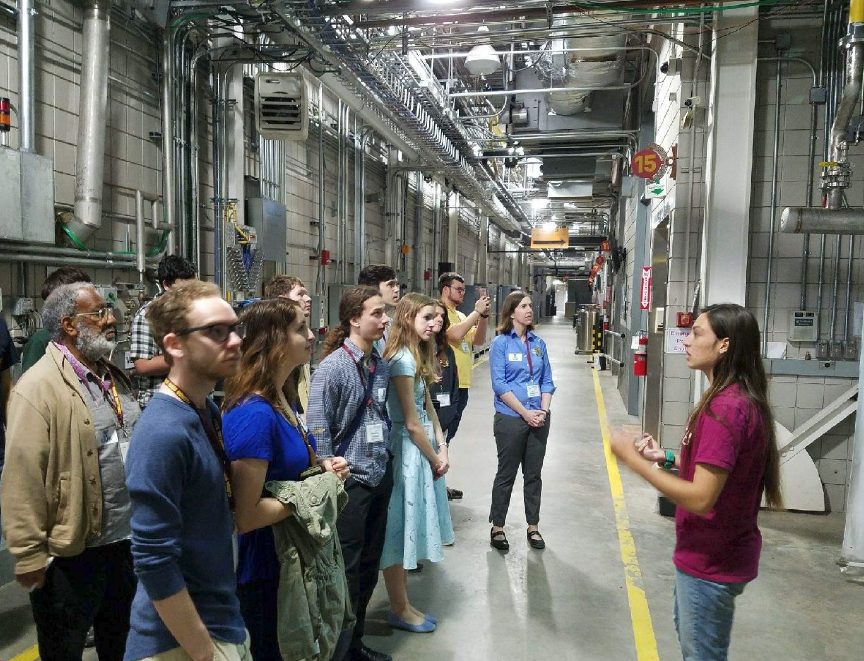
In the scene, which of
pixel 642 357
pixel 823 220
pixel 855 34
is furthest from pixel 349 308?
pixel 642 357

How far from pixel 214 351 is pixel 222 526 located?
0.42m

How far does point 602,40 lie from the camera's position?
5.72 m

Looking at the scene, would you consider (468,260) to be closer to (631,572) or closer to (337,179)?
(337,179)

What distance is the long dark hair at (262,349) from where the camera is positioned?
65.3 inches

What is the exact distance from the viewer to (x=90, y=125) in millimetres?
3777

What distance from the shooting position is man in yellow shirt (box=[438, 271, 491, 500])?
162 inches

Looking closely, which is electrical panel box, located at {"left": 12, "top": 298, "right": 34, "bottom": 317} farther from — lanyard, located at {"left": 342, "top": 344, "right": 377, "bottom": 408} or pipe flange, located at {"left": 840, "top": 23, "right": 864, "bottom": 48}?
pipe flange, located at {"left": 840, "top": 23, "right": 864, "bottom": 48}

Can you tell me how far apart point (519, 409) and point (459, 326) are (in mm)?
819

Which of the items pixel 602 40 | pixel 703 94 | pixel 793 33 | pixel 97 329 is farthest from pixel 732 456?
pixel 602 40

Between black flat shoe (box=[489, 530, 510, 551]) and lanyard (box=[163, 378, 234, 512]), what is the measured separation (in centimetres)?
255

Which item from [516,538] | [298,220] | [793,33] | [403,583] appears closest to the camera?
[403,583]

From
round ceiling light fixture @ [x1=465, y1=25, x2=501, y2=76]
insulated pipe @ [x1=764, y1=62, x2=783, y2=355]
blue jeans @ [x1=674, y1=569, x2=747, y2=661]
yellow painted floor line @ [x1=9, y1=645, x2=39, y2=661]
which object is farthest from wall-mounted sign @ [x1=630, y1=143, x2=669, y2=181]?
yellow painted floor line @ [x1=9, y1=645, x2=39, y2=661]

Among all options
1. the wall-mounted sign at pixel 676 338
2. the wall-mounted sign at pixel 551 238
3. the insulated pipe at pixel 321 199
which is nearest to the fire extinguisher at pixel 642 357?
the wall-mounted sign at pixel 676 338

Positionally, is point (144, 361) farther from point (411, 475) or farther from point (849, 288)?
point (849, 288)
